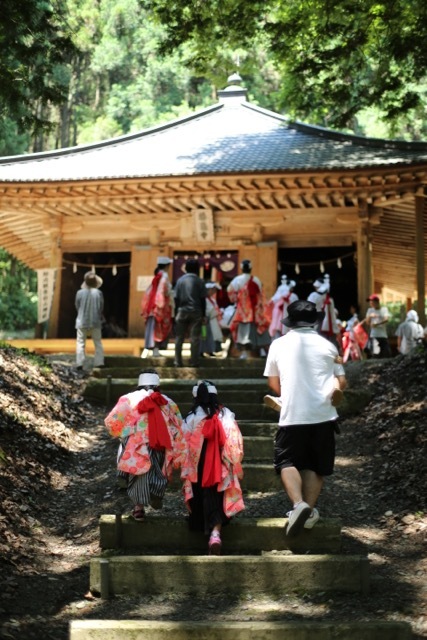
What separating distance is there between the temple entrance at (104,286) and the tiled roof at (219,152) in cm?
218

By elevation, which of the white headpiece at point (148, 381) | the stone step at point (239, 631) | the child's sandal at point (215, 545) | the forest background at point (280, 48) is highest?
the forest background at point (280, 48)

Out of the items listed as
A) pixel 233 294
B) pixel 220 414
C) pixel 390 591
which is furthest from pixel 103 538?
pixel 233 294

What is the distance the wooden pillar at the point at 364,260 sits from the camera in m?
14.4

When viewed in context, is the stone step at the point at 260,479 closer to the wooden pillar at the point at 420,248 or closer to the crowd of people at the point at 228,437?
the crowd of people at the point at 228,437

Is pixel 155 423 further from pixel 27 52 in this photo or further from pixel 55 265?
pixel 55 265

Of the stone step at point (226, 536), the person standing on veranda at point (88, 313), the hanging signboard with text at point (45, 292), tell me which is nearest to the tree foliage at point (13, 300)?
the hanging signboard with text at point (45, 292)

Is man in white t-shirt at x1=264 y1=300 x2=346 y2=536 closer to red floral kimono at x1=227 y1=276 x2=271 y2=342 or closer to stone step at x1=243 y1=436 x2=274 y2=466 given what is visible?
stone step at x1=243 y1=436 x2=274 y2=466

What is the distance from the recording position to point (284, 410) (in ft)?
16.4

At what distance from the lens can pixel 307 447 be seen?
16.5 feet

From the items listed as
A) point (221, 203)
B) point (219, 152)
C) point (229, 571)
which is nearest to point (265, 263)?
point (221, 203)

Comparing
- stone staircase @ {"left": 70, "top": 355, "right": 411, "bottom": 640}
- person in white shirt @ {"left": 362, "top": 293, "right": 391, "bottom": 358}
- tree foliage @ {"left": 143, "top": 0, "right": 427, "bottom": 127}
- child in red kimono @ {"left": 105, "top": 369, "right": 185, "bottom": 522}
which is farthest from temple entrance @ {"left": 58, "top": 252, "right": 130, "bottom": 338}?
stone staircase @ {"left": 70, "top": 355, "right": 411, "bottom": 640}

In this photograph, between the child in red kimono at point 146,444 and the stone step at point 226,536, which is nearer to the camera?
the stone step at point 226,536

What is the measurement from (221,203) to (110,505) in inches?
370

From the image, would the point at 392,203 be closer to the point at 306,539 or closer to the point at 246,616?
the point at 306,539
